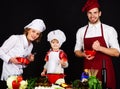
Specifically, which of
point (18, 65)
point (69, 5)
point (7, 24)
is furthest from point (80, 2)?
point (18, 65)

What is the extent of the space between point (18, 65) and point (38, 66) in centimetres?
72

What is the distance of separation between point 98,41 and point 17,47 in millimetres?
751

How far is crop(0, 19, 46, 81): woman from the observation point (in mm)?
3025

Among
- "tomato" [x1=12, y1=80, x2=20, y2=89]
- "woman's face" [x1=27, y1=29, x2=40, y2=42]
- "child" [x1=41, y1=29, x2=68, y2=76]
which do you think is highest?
"woman's face" [x1=27, y1=29, x2=40, y2=42]

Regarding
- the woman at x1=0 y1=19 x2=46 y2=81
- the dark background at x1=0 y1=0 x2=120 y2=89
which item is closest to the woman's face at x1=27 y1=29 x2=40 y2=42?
the woman at x1=0 y1=19 x2=46 y2=81

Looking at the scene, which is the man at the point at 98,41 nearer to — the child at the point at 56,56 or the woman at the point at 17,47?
the child at the point at 56,56

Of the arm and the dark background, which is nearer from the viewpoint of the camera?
the arm

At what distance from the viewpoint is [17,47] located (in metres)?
3.10

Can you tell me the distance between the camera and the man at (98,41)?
116 inches

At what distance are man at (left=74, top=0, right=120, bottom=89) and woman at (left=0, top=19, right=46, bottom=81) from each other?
424 millimetres

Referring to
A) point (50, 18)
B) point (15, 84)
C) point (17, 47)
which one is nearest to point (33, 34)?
point (17, 47)

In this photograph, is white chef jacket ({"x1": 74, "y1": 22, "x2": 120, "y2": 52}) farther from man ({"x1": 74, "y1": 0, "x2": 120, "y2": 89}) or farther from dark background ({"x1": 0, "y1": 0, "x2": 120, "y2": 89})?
dark background ({"x1": 0, "y1": 0, "x2": 120, "y2": 89})

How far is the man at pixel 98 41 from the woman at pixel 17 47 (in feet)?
1.39

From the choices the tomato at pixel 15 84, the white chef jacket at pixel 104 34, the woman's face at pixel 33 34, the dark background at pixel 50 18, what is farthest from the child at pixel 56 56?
the tomato at pixel 15 84
